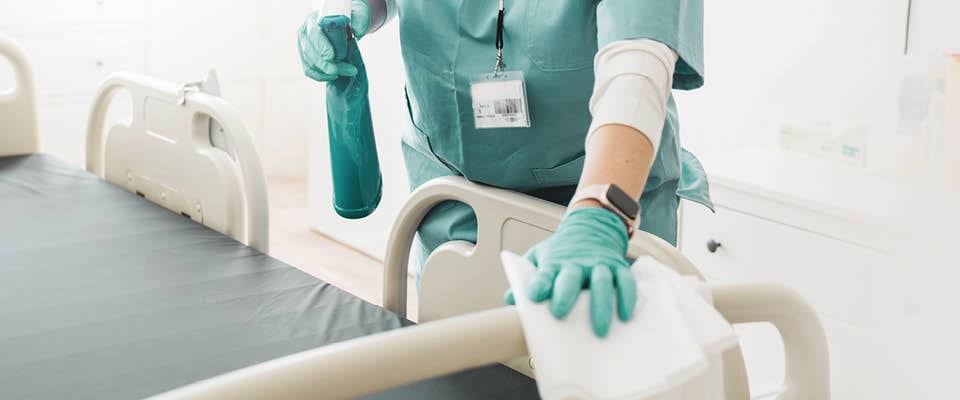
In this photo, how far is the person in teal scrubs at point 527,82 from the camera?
1399 mm

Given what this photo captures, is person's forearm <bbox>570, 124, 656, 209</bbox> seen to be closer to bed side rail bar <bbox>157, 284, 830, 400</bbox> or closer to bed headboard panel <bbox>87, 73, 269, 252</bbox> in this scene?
bed side rail bar <bbox>157, 284, 830, 400</bbox>

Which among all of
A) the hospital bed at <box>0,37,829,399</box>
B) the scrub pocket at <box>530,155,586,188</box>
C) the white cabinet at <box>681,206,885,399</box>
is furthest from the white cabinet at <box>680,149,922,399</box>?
the hospital bed at <box>0,37,829,399</box>

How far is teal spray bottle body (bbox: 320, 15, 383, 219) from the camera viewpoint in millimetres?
1600

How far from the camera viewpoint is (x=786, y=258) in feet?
7.14

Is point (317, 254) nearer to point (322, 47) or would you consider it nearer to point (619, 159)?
point (322, 47)

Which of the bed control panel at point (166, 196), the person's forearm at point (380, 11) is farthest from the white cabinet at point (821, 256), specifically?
→ the bed control panel at point (166, 196)

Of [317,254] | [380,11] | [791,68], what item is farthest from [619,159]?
[317,254]

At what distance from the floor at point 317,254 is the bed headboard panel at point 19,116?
1.01m

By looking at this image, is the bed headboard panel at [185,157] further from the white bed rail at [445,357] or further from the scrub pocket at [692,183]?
the white bed rail at [445,357]

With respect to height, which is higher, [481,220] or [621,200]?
[621,200]

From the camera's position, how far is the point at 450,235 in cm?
166

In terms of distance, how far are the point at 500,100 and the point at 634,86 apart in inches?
13.5

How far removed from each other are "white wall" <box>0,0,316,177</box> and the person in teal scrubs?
2.56m

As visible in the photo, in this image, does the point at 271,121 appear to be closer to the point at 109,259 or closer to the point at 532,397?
the point at 109,259
